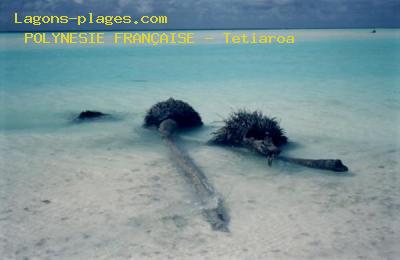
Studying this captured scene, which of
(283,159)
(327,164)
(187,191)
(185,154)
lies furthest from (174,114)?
(327,164)

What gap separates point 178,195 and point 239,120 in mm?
2654

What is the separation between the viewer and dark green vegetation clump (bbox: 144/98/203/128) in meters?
9.29

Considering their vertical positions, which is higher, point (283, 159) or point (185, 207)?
point (283, 159)

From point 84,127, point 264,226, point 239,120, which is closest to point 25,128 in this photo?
point 84,127

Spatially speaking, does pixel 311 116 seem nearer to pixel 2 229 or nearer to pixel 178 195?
pixel 178 195

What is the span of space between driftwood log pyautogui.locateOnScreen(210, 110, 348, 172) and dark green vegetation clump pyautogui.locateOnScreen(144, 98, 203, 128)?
134 centimetres

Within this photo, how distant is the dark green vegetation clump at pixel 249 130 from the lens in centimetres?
749

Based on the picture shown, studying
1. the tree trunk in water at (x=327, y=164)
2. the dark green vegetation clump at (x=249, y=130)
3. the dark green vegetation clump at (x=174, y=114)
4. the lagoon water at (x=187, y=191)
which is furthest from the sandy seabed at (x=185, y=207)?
the dark green vegetation clump at (x=174, y=114)

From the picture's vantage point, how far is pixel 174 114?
30.4 ft

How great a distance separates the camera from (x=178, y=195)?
558 centimetres

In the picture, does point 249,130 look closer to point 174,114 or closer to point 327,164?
point 327,164

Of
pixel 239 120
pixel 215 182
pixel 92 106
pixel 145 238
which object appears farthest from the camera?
pixel 92 106

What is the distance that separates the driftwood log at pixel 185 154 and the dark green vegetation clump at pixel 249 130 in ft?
3.23

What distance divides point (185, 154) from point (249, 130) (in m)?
1.27
